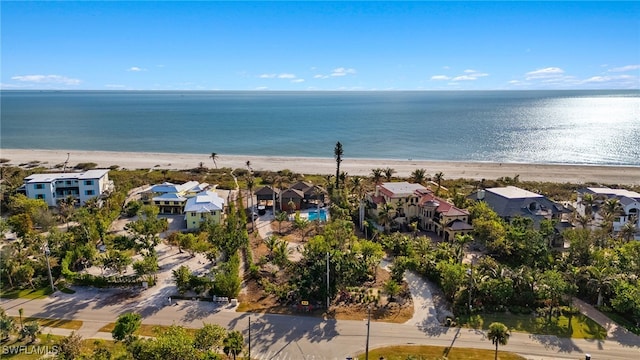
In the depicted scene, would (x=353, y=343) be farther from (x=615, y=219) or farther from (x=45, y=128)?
(x=45, y=128)

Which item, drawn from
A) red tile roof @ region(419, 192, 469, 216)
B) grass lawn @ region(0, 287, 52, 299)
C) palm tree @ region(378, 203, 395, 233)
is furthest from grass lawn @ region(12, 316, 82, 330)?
red tile roof @ region(419, 192, 469, 216)

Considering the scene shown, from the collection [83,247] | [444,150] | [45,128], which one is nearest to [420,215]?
[83,247]

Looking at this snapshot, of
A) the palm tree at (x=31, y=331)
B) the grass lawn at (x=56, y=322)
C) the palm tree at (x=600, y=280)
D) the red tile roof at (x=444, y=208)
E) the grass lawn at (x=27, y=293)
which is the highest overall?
the red tile roof at (x=444, y=208)

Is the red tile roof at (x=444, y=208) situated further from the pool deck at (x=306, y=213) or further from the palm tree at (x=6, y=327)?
the palm tree at (x=6, y=327)

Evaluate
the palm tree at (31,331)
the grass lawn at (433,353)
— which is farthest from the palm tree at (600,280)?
the palm tree at (31,331)

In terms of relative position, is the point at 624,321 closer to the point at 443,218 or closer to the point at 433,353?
the point at 433,353

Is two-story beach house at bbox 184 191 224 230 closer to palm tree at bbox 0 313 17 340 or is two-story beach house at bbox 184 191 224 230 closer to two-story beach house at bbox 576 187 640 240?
palm tree at bbox 0 313 17 340

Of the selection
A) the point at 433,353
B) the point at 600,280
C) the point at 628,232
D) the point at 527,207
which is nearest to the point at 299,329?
the point at 433,353
